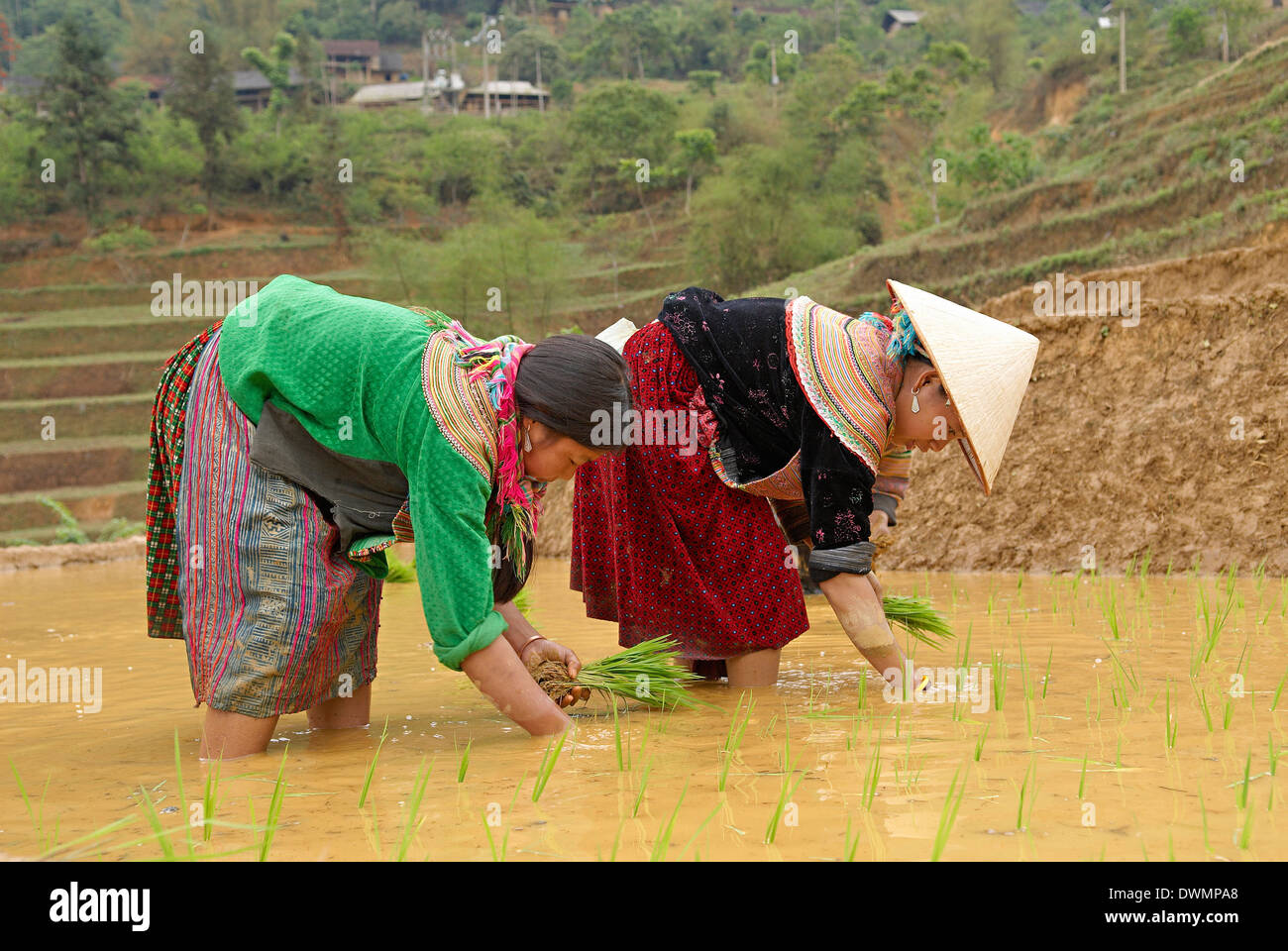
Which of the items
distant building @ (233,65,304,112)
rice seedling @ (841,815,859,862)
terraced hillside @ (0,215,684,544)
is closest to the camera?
rice seedling @ (841,815,859,862)

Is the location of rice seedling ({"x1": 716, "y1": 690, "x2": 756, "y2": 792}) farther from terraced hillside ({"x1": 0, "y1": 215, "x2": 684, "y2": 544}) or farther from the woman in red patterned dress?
terraced hillside ({"x1": 0, "y1": 215, "x2": 684, "y2": 544})

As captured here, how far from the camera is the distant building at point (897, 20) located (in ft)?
238

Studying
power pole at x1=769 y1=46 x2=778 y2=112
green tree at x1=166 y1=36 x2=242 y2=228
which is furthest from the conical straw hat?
power pole at x1=769 y1=46 x2=778 y2=112

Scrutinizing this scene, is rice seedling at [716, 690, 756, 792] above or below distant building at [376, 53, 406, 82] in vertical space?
below

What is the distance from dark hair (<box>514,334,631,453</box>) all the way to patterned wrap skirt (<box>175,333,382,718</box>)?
1.88 feet

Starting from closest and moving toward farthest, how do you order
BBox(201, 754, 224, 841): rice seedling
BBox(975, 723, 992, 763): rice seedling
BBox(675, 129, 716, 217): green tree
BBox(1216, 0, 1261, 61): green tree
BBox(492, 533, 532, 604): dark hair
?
BBox(201, 754, 224, 841): rice seedling, BBox(975, 723, 992, 763): rice seedling, BBox(492, 533, 532, 604): dark hair, BBox(1216, 0, 1261, 61): green tree, BBox(675, 129, 716, 217): green tree

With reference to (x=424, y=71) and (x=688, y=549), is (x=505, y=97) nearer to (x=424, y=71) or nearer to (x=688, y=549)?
(x=424, y=71)

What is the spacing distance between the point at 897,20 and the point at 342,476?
7778 centimetres

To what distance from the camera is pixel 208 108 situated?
43438mm

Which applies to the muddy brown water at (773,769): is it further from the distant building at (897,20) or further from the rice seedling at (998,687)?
the distant building at (897,20)

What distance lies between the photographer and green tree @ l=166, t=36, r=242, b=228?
41.5 metres
